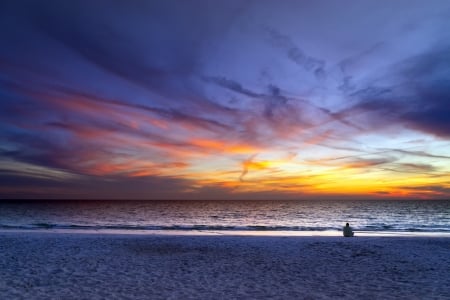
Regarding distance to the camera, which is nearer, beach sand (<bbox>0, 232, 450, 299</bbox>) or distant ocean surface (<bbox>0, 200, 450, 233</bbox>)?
beach sand (<bbox>0, 232, 450, 299</bbox>)

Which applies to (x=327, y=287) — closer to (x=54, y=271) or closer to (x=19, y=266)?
(x=54, y=271)

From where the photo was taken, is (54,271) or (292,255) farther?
(292,255)

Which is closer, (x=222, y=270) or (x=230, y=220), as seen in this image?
(x=222, y=270)

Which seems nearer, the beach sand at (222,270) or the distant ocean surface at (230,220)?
the beach sand at (222,270)

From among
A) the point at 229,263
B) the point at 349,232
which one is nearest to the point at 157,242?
the point at 229,263

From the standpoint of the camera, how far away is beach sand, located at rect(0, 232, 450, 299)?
9.26 metres

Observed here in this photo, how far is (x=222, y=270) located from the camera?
39.9ft

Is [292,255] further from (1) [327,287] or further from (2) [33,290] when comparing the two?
(2) [33,290]

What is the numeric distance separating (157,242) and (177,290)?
10205 mm

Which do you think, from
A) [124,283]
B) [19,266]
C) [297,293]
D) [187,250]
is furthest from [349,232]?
[19,266]

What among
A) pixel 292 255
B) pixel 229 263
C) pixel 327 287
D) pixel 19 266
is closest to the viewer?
pixel 327 287

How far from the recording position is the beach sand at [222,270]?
9.26m

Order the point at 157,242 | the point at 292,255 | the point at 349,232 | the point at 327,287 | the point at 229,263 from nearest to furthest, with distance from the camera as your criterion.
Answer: the point at 327,287 → the point at 229,263 → the point at 292,255 → the point at 157,242 → the point at 349,232

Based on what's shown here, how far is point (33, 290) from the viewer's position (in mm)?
9328
